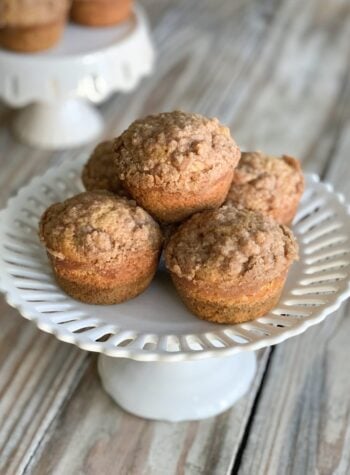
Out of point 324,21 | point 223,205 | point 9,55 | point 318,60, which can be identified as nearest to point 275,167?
point 223,205

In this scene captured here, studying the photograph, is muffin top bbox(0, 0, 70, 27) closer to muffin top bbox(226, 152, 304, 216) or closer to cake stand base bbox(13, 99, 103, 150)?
cake stand base bbox(13, 99, 103, 150)

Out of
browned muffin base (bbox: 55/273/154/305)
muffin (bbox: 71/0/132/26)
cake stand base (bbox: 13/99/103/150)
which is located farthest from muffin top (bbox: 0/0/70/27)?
browned muffin base (bbox: 55/273/154/305)

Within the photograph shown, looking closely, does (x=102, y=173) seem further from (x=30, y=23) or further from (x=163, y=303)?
(x=30, y=23)

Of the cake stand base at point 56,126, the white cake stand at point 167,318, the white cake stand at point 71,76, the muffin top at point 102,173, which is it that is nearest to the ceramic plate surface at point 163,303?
the white cake stand at point 167,318

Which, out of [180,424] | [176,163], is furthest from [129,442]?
[176,163]

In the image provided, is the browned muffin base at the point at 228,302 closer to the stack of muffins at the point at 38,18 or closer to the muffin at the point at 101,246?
the muffin at the point at 101,246

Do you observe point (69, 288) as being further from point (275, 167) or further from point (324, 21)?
point (324, 21)
